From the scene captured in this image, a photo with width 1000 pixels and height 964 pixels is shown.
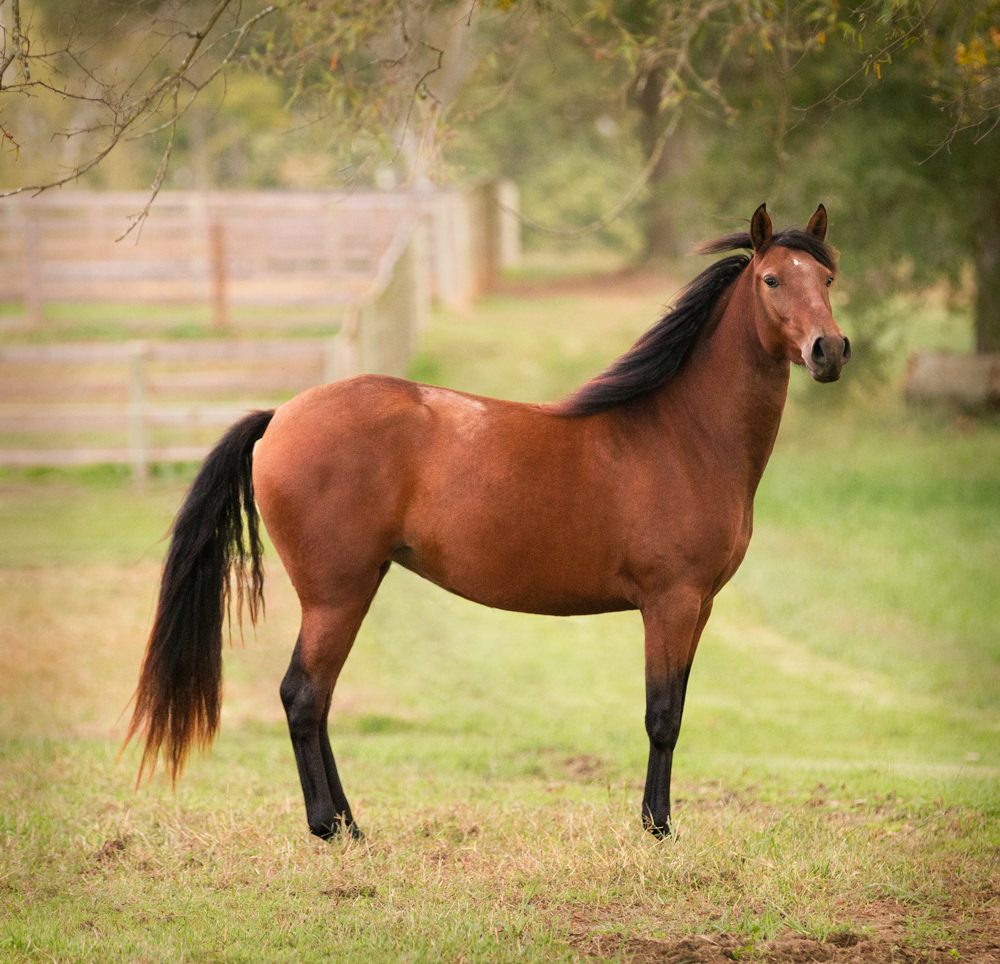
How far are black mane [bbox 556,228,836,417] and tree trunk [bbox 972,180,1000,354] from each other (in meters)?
9.53

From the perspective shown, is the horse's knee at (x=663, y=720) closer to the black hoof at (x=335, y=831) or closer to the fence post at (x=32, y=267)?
the black hoof at (x=335, y=831)

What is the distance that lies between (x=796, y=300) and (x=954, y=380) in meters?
10.5

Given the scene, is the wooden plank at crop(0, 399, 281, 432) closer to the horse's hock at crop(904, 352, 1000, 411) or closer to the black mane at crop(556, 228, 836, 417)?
the horse's hock at crop(904, 352, 1000, 411)

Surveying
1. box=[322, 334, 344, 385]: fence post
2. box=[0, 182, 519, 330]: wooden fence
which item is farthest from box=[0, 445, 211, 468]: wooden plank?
box=[0, 182, 519, 330]: wooden fence

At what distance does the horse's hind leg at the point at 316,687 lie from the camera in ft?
14.3

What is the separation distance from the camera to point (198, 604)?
179 inches

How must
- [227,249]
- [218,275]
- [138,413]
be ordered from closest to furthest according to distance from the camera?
[138,413], [218,275], [227,249]

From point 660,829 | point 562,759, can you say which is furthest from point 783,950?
point 562,759

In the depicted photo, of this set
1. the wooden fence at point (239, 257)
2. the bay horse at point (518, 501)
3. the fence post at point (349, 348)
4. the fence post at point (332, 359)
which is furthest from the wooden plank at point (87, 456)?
the bay horse at point (518, 501)

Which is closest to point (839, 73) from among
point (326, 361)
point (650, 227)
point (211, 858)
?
point (326, 361)

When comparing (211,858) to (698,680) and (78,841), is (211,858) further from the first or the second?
(698,680)

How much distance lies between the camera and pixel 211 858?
434 centimetres

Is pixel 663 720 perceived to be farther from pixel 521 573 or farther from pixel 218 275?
pixel 218 275

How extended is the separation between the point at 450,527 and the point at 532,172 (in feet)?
111
